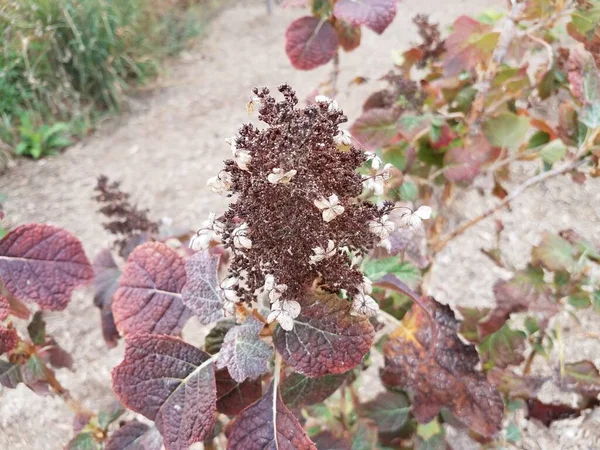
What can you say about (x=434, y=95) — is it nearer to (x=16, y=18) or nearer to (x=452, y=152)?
(x=452, y=152)

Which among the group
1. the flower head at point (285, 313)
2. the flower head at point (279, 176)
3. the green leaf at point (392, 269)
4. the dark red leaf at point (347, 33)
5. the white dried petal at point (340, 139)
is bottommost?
the green leaf at point (392, 269)

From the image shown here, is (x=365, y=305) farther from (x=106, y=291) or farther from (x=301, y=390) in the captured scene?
(x=106, y=291)

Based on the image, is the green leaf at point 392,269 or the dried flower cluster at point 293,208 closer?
the dried flower cluster at point 293,208

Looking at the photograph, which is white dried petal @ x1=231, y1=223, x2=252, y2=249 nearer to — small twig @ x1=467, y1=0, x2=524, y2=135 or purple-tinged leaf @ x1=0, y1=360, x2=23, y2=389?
purple-tinged leaf @ x1=0, y1=360, x2=23, y2=389

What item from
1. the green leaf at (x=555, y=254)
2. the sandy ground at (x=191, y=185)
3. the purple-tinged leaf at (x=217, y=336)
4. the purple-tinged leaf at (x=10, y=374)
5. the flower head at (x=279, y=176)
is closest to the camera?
the flower head at (x=279, y=176)

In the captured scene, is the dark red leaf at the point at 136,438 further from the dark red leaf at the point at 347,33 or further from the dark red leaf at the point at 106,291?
the dark red leaf at the point at 347,33

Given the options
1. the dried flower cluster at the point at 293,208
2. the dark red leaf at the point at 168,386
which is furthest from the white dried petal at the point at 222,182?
the dark red leaf at the point at 168,386

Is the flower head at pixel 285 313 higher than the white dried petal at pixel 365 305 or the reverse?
higher
